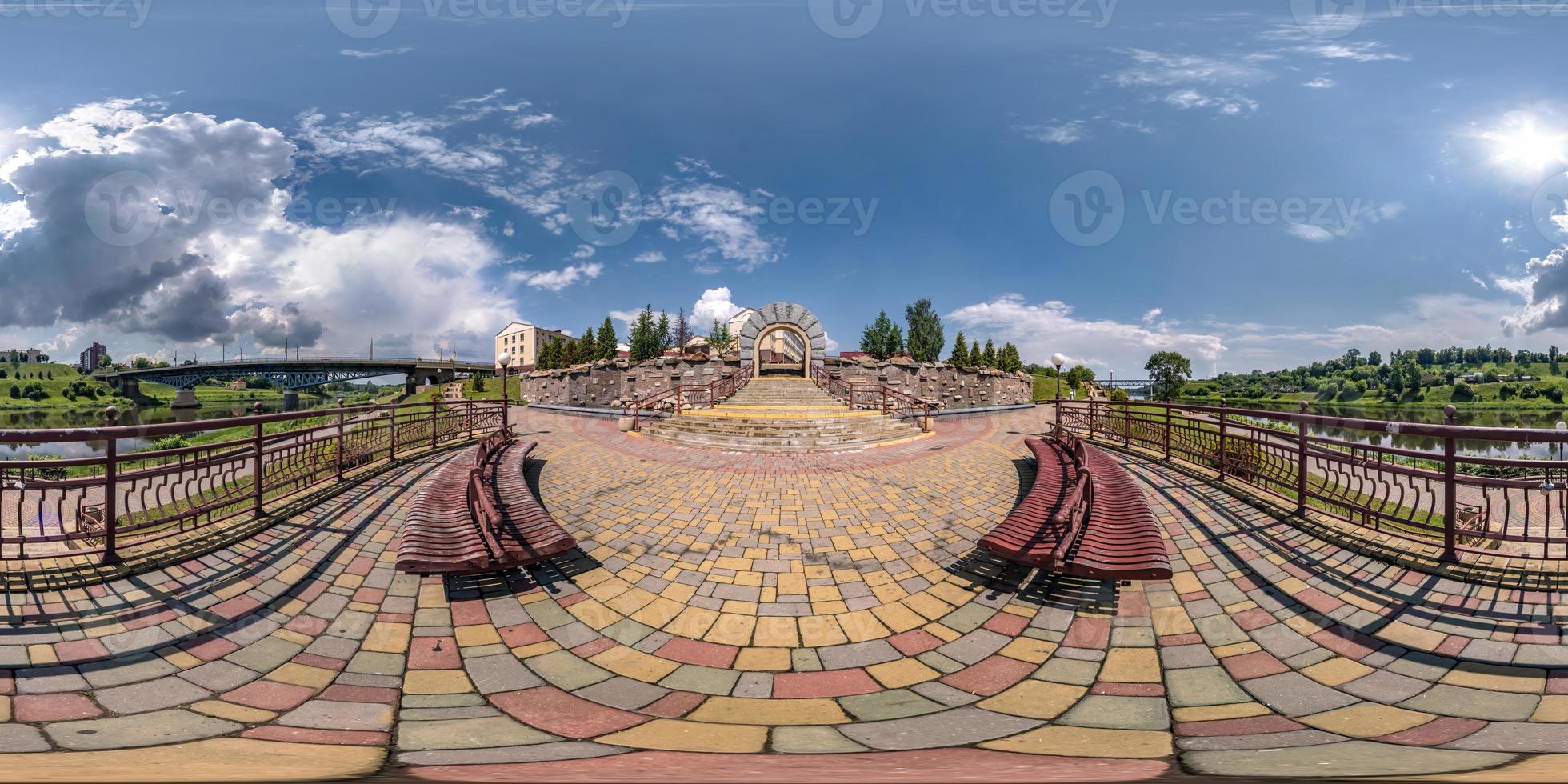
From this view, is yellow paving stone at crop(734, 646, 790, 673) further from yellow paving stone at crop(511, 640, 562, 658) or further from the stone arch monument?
the stone arch monument

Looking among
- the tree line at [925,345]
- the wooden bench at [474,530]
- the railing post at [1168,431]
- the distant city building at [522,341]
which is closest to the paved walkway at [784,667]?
the wooden bench at [474,530]

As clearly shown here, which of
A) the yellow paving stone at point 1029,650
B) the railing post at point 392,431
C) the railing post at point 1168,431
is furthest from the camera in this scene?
the railing post at point 1168,431

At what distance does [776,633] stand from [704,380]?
16.1 m

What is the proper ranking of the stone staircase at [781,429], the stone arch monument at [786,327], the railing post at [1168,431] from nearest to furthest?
the railing post at [1168,431] < the stone staircase at [781,429] < the stone arch monument at [786,327]

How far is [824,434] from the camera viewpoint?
1082cm

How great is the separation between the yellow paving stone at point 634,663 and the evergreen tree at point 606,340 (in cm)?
3745

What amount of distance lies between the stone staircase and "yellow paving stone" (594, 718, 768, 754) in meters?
7.18

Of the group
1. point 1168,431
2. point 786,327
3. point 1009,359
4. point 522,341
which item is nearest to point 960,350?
point 1009,359

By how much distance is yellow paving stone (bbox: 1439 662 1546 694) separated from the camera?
8.73ft

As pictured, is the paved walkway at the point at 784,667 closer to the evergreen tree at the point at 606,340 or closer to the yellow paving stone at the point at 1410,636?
the yellow paving stone at the point at 1410,636

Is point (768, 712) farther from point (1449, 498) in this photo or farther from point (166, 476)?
point (166, 476)

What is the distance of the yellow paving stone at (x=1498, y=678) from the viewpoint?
2662 millimetres

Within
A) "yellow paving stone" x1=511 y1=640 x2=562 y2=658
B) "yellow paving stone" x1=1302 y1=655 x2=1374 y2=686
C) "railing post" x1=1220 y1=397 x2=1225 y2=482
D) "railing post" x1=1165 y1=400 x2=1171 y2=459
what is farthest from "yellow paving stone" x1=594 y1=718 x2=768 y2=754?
"railing post" x1=1165 y1=400 x2=1171 y2=459

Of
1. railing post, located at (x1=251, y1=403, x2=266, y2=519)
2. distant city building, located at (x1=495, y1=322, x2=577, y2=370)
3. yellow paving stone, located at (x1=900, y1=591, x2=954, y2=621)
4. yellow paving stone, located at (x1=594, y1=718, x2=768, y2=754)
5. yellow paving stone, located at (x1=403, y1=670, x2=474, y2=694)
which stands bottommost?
yellow paving stone, located at (x1=594, y1=718, x2=768, y2=754)
